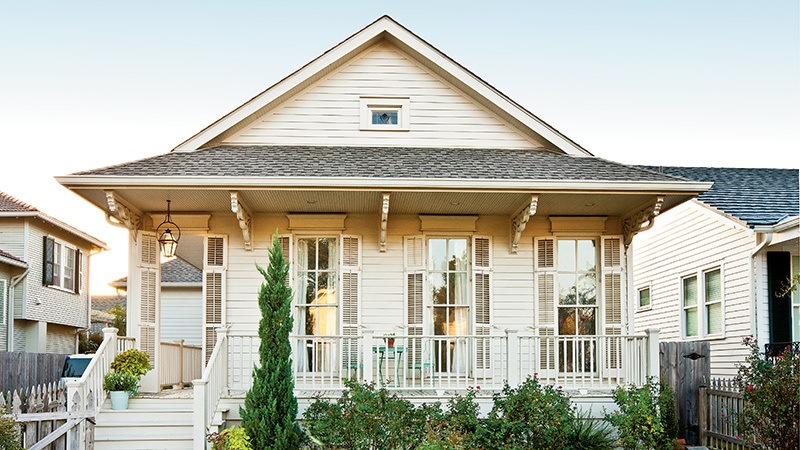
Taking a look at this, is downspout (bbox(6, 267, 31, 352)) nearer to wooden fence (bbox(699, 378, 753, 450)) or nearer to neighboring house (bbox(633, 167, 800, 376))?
neighboring house (bbox(633, 167, 800, 376))

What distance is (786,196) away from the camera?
58.6ft

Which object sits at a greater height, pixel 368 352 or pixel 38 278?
pixel 38 278

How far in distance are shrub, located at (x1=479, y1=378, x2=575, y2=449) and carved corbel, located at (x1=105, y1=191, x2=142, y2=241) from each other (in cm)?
593

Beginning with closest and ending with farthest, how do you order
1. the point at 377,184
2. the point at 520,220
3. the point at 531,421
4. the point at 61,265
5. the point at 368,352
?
the point at 531,421
the point at 368,352
the point at 377,184
the point at 520,220
the point at 61,265

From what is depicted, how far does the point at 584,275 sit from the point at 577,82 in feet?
16.4

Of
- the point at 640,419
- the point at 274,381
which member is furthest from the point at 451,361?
the point at 274,381

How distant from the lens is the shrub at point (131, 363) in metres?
12.5

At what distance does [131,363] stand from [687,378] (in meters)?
8.34

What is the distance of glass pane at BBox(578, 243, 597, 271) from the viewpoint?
14.1 m

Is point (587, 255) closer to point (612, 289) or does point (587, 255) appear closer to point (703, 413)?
point (612, 289)

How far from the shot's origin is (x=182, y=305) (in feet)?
106

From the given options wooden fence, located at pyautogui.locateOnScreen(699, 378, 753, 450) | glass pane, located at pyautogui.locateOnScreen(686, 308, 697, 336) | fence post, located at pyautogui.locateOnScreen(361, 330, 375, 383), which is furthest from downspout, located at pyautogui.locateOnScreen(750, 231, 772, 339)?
fence post, located at pyautogui.locateOnScreen(361, 330, 375, 383)

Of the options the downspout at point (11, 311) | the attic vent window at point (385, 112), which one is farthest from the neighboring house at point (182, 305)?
the attic vent window at point (385, 112)

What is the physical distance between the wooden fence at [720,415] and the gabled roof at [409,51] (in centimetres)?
416
